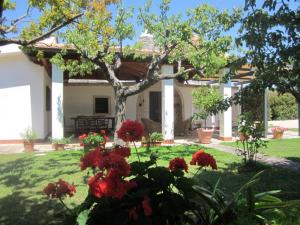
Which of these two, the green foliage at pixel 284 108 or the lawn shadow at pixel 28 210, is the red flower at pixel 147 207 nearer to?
the lawn shadow at pixel 28 210

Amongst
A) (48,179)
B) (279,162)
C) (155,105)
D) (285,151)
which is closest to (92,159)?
(48,179)

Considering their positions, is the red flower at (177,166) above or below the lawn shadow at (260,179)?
above

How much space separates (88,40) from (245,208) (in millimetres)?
7858

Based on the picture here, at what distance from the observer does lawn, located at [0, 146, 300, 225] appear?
5.71 m

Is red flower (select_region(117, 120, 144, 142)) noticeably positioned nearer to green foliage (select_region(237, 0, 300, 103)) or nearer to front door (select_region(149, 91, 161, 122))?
green foliage (select_region(237, 0, 300, 103))

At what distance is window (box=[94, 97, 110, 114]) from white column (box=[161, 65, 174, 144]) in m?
6.58

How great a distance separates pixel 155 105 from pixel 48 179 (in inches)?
541

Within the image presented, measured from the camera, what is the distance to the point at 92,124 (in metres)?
18.6

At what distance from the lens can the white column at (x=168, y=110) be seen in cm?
1463

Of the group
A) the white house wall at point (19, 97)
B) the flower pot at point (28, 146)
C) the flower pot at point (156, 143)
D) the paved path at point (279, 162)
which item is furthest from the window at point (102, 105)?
the paved path at point (279, 162)

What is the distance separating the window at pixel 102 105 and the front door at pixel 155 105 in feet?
8.12

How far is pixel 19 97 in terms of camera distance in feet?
49.3

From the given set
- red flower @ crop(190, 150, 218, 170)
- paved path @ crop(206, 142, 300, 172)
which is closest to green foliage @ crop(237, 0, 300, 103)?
red flower @ crop(190, 150, 218, 170)

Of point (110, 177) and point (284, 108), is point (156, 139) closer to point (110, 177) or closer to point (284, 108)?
point (110, 177)
